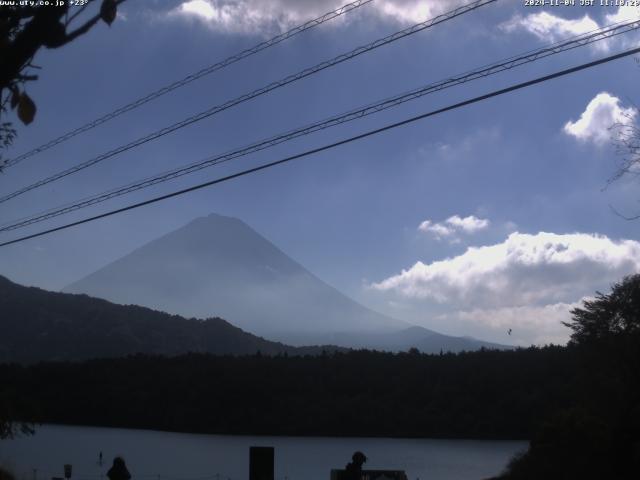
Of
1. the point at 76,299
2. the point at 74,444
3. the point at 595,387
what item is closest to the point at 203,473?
the point at 74,444

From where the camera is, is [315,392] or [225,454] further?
[315,392]

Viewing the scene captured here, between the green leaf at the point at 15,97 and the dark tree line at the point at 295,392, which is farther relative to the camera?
the dark tree line at the point at 295,392

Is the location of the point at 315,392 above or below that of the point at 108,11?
above

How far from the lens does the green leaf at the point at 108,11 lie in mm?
3115

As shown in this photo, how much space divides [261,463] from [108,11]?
658cm

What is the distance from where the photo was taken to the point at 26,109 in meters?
3.12

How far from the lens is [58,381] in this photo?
286 feet

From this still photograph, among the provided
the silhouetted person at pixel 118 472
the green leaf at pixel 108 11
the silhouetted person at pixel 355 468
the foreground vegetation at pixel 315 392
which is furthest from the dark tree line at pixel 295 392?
the green leaf at pixel 108 11

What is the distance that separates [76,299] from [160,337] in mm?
16395

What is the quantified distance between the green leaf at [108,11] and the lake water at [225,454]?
53.9 meters

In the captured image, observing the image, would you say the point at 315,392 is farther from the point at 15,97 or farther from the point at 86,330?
the point at 15,97

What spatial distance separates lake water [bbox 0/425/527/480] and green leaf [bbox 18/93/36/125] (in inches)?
2118

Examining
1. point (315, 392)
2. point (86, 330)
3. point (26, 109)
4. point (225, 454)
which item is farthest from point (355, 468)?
point (86, 330)

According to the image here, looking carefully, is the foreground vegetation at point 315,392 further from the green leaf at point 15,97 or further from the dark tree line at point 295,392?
the green leaf at point 15,97
